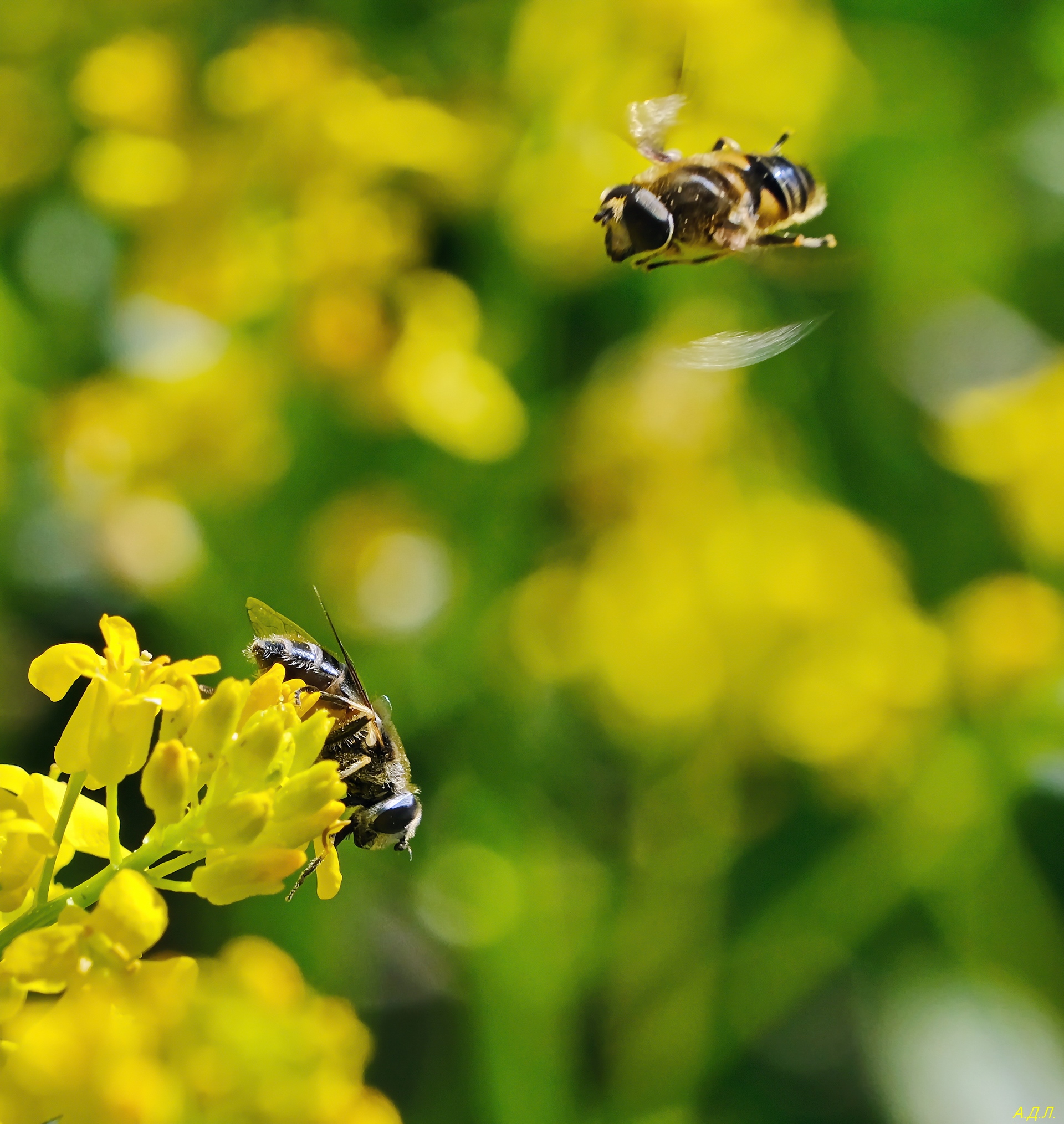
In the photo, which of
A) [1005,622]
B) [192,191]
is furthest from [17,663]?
[1005,622]

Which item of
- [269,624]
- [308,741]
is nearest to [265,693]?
[308,741]

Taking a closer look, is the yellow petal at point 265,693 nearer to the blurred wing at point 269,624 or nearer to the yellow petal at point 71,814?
the yellow petal at point 71,814

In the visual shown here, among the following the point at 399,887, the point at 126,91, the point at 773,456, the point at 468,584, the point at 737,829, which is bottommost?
the point at 399,887

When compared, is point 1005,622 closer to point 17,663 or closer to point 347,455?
point 347,455

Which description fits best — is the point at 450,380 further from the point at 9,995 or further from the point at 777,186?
the point at 9,995

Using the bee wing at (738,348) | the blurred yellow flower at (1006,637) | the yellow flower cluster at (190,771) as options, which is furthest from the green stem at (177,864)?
the blurred yellow flower at (1006,637)

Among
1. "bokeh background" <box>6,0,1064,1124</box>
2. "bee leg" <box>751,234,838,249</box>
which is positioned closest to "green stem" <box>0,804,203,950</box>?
"bee leg" <box>751,234,838,249</box>

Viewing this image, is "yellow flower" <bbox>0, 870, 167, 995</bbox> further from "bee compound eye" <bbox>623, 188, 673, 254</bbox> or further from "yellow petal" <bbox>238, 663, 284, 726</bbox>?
"bee compound eye" <bbox>623, 188, 673, 254</bbox>
